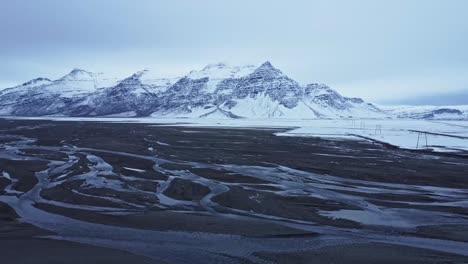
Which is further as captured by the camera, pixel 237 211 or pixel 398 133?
pixel 398 133

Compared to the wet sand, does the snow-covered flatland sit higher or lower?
higher

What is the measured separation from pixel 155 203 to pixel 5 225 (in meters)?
5.98

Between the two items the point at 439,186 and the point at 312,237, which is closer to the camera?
the point at 312,237

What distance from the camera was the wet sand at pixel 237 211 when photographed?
13.3 m

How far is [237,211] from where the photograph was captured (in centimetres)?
1805

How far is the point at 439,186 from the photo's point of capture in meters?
24.9

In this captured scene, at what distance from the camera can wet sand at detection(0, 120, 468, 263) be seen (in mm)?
13328

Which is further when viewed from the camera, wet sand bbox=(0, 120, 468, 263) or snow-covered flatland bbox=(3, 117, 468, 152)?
snow-covered flatland bbox=(3, 117, 468, 152)

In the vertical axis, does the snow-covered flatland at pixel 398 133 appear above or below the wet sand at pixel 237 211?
above

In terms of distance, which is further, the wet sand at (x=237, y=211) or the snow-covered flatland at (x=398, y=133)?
the snow-covered flatland at (x=398, y=133)

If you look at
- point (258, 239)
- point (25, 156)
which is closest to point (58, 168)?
point (25, 156)

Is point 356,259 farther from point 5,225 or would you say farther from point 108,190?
point 108,190

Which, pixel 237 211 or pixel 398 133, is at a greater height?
pixel 398 133

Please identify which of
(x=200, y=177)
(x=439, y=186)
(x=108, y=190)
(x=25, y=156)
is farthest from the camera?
(x=25, y=156)
